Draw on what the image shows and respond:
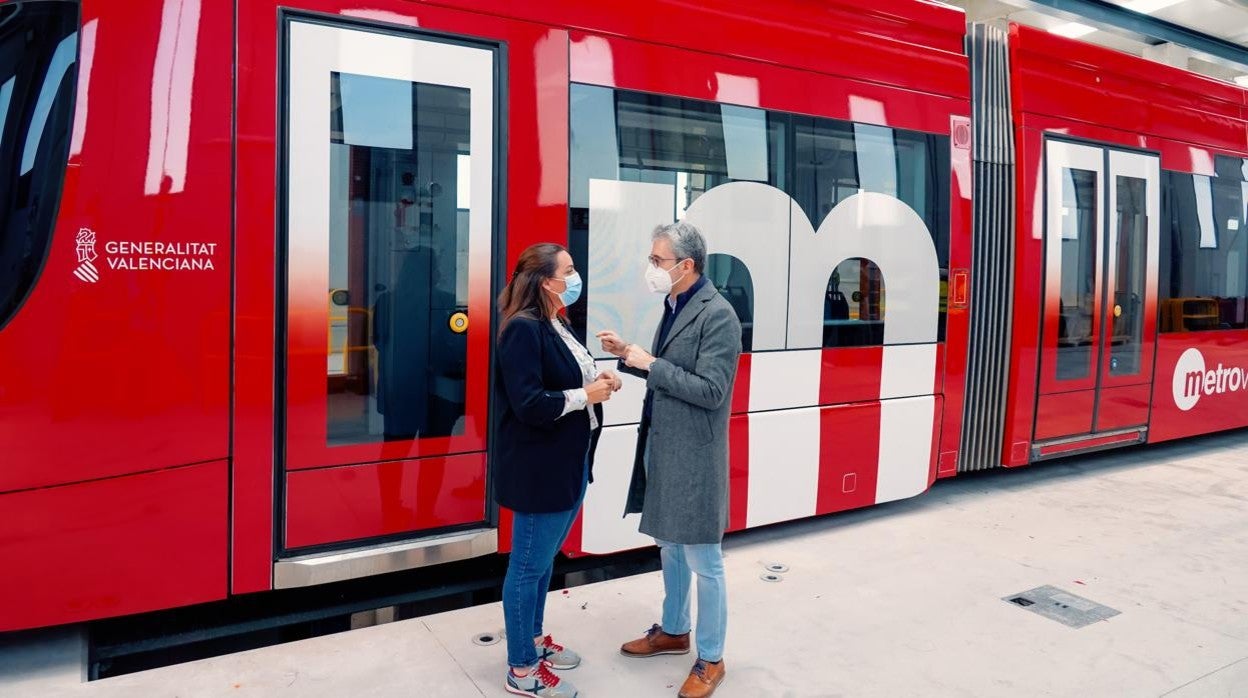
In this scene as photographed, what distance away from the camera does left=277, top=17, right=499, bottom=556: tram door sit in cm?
332

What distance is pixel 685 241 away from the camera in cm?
307

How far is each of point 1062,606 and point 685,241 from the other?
252cm

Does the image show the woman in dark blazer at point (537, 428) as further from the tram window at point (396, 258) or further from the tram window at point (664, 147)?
the tram window at point (664, 147)

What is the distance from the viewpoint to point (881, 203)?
16.2ft

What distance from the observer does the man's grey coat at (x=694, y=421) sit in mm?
2951

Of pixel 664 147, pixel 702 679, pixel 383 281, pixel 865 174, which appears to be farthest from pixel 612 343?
pixel 865 174

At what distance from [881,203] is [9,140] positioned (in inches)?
158

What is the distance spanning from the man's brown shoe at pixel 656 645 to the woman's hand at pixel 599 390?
3.41 ft

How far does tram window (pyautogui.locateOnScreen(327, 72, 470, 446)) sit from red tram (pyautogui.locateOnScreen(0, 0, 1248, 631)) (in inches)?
0.4

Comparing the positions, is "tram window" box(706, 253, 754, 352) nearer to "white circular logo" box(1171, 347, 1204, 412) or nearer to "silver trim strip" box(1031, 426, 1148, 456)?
"silver trim strip" box(1031, 426, 1148, 456)

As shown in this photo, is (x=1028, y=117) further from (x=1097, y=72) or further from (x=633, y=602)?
(x=633, y=602)

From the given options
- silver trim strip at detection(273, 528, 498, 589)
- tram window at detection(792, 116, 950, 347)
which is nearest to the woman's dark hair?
silver trim strip at detection(273, 528, 498, 589)

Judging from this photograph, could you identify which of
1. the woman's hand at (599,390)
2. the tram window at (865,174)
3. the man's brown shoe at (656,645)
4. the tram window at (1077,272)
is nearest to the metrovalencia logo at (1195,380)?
the tram window at (1077,272)

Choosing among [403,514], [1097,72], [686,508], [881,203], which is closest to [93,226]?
[403,514]
